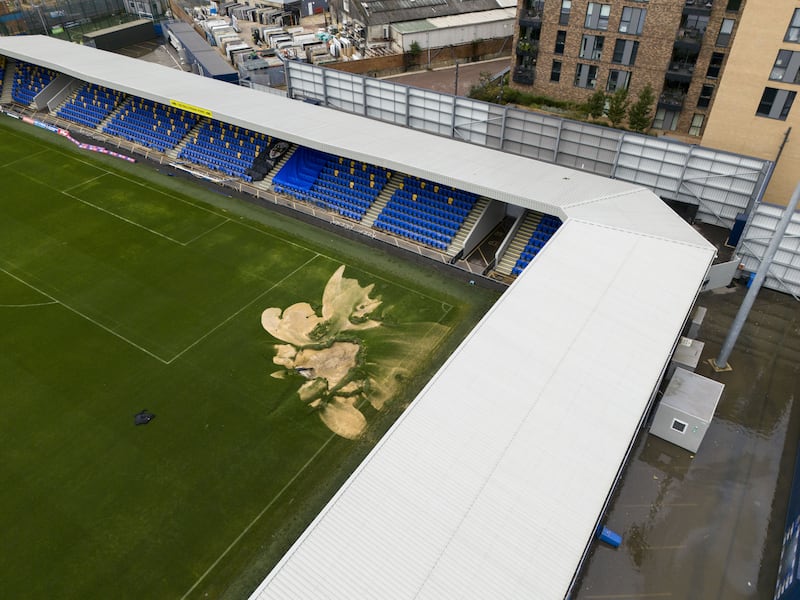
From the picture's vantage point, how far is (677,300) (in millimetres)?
23547

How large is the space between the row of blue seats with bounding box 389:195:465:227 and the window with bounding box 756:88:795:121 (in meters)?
19.3

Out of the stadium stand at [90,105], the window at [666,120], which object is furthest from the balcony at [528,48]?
the stadium stand at [90,105]

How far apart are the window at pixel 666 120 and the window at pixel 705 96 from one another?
1876mm

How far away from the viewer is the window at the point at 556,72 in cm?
5398

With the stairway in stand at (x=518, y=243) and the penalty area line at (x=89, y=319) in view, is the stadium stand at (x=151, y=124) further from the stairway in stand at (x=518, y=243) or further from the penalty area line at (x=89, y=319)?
the stairway in stand at (x=518, y=243)

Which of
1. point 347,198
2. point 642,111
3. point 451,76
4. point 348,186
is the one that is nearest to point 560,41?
point 642,111

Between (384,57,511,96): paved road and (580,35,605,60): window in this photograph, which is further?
(384,57,511,96): paved road

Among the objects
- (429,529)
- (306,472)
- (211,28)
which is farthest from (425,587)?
(211,28)

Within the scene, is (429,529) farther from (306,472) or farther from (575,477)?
(306,472)

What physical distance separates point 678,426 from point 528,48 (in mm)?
43940

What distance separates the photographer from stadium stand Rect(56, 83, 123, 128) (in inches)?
2148

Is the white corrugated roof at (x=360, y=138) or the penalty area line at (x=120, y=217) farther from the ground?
the white corrugated roof at (x=360, y=138)

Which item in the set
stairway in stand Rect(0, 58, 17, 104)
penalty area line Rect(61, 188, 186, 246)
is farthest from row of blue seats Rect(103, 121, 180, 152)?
stairway in stand Rect(0, 58, 17, 104)

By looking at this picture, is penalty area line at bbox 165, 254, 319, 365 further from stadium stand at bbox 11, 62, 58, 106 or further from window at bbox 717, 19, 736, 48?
stadium stand at bbox 11, 62, 58, 106
